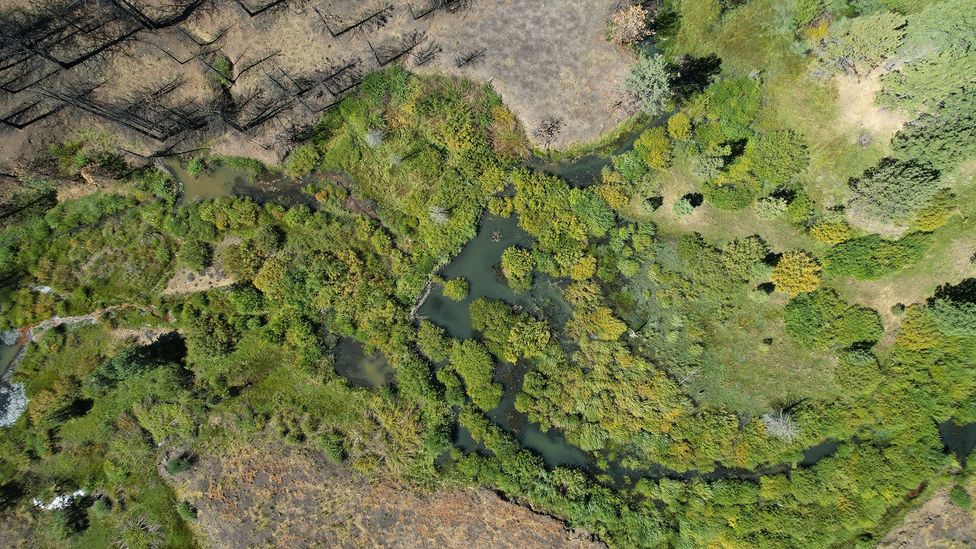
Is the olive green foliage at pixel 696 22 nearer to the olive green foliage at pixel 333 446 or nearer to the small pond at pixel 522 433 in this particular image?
the small pond at pixel 522 433

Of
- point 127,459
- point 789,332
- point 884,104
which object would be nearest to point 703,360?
point 789,332

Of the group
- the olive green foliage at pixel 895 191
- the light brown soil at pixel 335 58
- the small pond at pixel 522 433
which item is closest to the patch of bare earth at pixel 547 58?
the light brown soil at pixel 335 58

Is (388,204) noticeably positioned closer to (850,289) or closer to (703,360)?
(703,360)

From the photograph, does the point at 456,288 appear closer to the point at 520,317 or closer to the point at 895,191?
the point at 520,317

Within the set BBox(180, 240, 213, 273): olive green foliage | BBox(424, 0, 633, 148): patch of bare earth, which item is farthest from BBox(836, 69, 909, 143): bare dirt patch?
BBox(180, 240, 213, 273): olive green foliage

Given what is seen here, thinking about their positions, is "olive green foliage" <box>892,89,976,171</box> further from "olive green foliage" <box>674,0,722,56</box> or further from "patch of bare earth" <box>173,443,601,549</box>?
"patch of bare earth" <box>173,443,601,549</box>

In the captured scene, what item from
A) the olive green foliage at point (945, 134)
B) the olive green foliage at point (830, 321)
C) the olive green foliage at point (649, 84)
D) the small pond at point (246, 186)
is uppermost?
the olive green foliage at point (945, 134)
